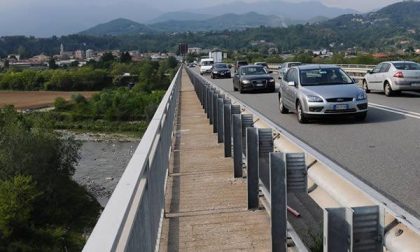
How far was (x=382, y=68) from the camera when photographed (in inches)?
995

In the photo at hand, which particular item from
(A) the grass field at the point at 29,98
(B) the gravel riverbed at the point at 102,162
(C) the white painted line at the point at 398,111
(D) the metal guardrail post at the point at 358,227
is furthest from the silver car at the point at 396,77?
(A) the grass field at the point at 29,98

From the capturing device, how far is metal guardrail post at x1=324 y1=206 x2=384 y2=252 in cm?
353

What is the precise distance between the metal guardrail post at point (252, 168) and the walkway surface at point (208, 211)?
0.52 ft

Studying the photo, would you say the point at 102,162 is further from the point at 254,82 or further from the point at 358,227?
the point at 358,227

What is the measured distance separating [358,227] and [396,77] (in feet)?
69.9

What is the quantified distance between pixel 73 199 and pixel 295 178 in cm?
4358

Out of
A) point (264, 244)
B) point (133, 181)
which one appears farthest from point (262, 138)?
point (133, 181)

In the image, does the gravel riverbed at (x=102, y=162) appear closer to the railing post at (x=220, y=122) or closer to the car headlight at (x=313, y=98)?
the car headlight at (x=313, y=98)

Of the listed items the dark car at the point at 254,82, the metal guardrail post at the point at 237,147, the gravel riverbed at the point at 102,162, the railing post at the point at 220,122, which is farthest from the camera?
the gravel riverbed at the point at 102,162

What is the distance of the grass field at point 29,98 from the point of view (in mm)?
120188

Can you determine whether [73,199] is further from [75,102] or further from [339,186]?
[75,102]

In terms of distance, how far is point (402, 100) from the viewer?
72.4 ft

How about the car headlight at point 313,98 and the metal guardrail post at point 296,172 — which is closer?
the metal guardrail post at point 296,172

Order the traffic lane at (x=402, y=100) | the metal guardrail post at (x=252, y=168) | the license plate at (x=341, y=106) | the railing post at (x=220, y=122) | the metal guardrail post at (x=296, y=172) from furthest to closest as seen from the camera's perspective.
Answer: the traffic lane at (x=402, y=100), the license plate at (x=341, y=106), the railing post at (x=220, y=122), the metal guardrail post at (x=252, y=168), the metal guardrail post at (x=296, y=172)
